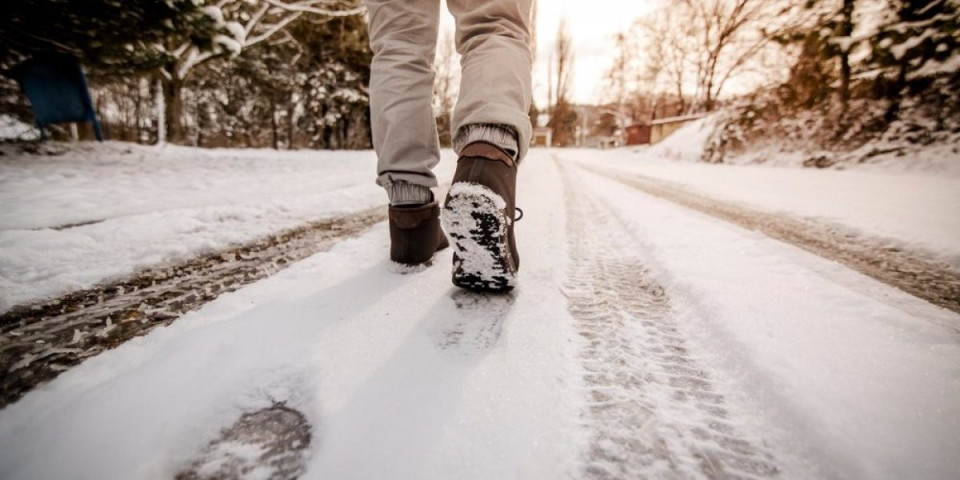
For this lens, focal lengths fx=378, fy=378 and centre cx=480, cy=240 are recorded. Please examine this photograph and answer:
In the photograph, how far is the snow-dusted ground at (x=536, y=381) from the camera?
0.36 metres

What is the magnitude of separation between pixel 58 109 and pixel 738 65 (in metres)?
16.9

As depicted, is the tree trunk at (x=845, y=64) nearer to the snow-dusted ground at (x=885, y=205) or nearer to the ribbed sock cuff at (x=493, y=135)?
the snow-dusted ground at (x=885, y=205)

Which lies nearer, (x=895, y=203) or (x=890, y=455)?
(x=890, y=455)

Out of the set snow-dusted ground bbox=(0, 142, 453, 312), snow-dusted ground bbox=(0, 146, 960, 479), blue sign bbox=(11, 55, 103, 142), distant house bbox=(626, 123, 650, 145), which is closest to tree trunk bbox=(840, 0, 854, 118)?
snow-dusted ground bbox=(0, 146, 960, 479)

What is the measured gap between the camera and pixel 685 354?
569 mm

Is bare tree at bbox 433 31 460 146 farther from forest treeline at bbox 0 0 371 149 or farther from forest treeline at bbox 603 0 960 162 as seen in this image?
forest treeline at bbox 603 0 960 162

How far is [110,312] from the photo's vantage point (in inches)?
25.4

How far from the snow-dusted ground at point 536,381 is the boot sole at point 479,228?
0.25 ft

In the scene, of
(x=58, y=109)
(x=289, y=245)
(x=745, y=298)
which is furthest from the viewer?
(x=58, y=109)

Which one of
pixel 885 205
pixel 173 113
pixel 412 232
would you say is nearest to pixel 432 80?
pixel 412 232

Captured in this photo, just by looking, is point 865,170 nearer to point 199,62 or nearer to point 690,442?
point 690,442

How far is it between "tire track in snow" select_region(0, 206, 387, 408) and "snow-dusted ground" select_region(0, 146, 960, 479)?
0.05m

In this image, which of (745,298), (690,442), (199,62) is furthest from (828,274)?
(199,62)

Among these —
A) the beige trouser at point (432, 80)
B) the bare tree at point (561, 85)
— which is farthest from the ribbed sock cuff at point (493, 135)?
the bare tree at point (561, 85)
